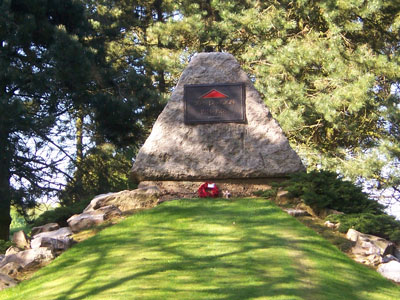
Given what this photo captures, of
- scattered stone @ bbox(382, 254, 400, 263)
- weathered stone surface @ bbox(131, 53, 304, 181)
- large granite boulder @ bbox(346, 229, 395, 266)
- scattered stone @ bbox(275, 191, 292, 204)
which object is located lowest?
scattered stone @ bbox(382, 254, 400, 263)

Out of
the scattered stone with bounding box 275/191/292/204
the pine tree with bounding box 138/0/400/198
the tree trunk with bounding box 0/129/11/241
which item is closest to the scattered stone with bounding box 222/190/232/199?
the scattered stone with bounding box 275/191/292/204

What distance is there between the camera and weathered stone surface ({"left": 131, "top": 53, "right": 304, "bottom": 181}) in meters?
10.5

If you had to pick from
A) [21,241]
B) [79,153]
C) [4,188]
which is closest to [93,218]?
Answer: [21,241]

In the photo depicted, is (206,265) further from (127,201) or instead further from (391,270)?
(127,201)

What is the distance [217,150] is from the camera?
10680 millimetres

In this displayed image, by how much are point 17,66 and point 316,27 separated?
10013mm

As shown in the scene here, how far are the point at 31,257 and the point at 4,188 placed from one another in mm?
5627

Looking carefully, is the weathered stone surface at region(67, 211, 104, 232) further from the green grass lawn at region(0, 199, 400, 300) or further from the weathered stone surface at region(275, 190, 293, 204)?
the weathered stone surface at region(275, 190, 293, 204)

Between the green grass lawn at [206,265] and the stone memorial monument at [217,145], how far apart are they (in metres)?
2.04

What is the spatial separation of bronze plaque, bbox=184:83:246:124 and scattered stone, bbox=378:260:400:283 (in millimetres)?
4468

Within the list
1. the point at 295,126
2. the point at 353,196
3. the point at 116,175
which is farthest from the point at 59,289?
the point at 295,126

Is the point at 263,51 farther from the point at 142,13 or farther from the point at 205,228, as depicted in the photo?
the point at 205,228

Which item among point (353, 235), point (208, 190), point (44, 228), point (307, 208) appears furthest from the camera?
point (208, 190)

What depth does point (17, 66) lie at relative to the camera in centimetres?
1333
